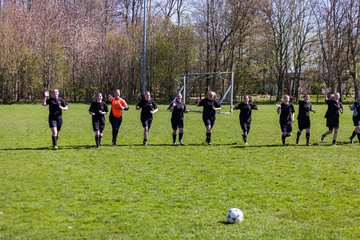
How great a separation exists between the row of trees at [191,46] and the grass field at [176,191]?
34.5m

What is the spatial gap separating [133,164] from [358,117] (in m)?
8.79

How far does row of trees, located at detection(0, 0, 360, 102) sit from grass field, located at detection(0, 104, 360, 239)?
34.5m

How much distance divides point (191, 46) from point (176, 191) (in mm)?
44242

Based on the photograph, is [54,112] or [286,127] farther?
[286,127]

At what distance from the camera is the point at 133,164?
1105 centimetres

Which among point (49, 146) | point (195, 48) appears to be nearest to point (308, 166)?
point (49, 146)

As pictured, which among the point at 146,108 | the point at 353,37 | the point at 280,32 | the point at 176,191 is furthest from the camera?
the point at 280,32

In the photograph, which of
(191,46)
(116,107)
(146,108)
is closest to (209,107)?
(146,108)

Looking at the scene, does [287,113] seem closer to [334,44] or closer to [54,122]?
[54,122]

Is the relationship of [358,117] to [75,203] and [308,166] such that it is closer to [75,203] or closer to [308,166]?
[308,166]

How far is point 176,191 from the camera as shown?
8.18 m

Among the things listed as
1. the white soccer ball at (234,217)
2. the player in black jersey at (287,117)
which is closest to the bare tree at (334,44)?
the player in black jersey at (287,117)

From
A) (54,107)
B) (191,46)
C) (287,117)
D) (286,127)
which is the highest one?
(191,46)

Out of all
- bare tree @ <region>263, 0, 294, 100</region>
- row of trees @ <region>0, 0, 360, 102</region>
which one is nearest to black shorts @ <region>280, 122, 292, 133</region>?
row of trees @ <region>0, 0, 360, 102</region>
